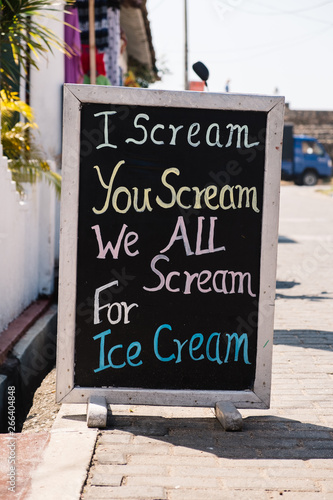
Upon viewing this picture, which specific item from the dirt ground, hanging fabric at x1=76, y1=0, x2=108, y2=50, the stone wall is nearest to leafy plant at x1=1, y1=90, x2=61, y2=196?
the dirt ground

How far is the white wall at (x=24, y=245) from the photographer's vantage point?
5.16 metres

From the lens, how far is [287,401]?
4027 millimetres

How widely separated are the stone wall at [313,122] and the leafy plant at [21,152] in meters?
39.9

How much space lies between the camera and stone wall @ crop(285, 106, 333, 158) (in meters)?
44.9

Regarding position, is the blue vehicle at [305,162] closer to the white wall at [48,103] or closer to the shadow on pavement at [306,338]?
the white wall at [48,103]

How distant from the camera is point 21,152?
21.3 ft

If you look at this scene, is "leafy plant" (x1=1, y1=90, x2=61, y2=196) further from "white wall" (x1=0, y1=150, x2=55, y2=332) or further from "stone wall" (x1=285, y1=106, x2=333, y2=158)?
"stone wall" (x1=285, y1=106, x2=333, y2=158)

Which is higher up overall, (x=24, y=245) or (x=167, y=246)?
(x=167, y=246)

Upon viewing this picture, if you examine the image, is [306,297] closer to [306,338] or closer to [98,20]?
[306,338]

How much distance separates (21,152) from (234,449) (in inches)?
160

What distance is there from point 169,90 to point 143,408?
1.73 m

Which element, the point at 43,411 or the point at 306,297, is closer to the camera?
the point at 43,411

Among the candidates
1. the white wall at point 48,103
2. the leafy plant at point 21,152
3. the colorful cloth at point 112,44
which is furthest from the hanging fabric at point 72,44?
the leafy plant at point 21,152

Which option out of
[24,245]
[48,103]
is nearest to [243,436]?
[24,245]
